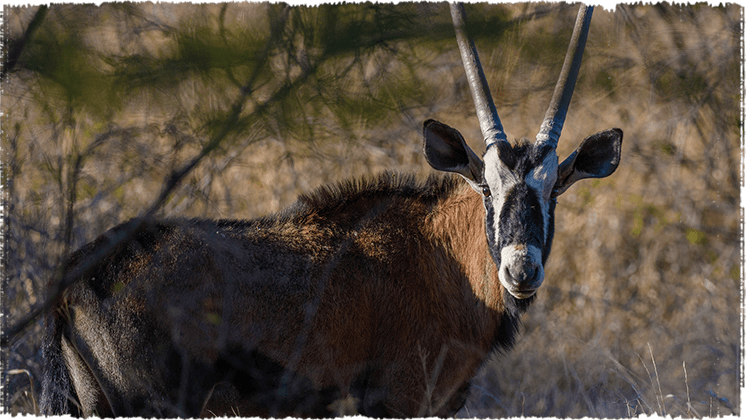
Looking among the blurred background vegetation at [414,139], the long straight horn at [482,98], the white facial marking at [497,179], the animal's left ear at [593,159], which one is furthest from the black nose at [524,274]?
the blurred background vegetation at [414,139]

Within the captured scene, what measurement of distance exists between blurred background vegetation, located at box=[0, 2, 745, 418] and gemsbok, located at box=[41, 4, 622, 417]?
0.45 meters

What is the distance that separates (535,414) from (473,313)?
2616 millimetres

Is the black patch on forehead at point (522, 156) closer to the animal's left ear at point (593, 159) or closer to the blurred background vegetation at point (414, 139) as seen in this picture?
the animal's left ear at point (593, 159)

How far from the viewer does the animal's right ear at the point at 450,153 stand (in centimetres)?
421

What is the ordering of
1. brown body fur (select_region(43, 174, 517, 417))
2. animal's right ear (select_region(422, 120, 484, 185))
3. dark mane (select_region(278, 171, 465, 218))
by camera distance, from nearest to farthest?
brown body fur (select_region(43, 174, 517, 417)), animal's right ear (select_region(422, 120, 484, 185)), dark mane (select_region(278, 171, 465, 218))

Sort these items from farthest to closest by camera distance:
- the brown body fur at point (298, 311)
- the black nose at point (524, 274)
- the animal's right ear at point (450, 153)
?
the animal's right ear at point (450, 153)
the brown body fur at point (298, 311)
the black nose at point (524, 274)

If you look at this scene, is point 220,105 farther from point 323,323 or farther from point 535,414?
point 535,414

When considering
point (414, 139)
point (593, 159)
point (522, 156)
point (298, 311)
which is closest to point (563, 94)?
point (593, 159)

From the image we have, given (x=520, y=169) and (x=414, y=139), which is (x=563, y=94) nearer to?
(x=520, y=169)

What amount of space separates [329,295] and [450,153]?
1.41 metres

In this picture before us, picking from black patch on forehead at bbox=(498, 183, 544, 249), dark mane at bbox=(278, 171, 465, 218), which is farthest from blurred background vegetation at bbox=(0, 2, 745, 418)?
black patch on forehead at bbox=(498, 183, 544, 249)

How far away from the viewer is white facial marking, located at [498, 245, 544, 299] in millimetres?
3592

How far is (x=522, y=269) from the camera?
360 centimetres

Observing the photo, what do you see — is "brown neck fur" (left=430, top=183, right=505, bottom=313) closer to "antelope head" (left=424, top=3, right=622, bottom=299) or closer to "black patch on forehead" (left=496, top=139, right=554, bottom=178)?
"antelope head" (left=424, top=3, right=622, bottom=299)
